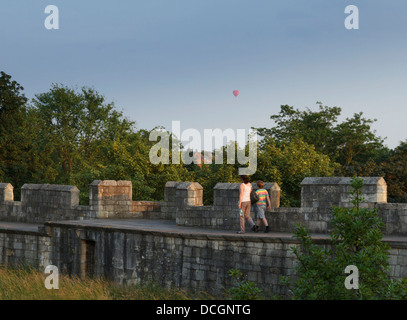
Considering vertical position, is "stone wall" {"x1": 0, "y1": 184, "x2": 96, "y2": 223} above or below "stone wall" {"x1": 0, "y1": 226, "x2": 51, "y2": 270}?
above

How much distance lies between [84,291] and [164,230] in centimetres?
288

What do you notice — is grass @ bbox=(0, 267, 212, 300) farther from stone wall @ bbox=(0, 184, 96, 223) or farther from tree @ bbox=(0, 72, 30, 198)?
tree @ bbox=(0, 72, 30, 198)

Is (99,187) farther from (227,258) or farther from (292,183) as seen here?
(292,183)

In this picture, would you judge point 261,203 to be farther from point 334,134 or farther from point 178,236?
point 334,134

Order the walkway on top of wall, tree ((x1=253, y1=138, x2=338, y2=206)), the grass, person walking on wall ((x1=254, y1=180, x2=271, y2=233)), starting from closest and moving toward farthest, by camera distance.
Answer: the grass → the walkway on top of wall → person walking on wall ((x1=254, y1=180, x2=271, y2=233)) → tree ((x1=253, y1=138, x2=338, y2=206))

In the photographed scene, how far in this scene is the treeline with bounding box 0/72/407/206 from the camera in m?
26.3

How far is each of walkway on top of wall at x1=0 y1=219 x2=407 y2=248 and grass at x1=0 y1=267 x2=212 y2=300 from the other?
132 centimetres

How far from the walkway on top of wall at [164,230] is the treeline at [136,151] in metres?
9.09

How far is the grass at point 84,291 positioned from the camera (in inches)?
427

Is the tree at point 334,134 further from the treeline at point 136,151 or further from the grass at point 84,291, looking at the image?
the grass at point 84,291

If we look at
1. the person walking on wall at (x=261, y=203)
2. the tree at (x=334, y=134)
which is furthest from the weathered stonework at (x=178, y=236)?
the tree at (x=334, y=134)

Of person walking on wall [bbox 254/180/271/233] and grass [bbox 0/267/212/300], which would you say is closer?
grass [bbox 0/267/212/300]

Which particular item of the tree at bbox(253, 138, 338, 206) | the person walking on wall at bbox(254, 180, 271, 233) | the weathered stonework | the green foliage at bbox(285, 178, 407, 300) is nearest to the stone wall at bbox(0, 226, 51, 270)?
→ the weathered stonework
